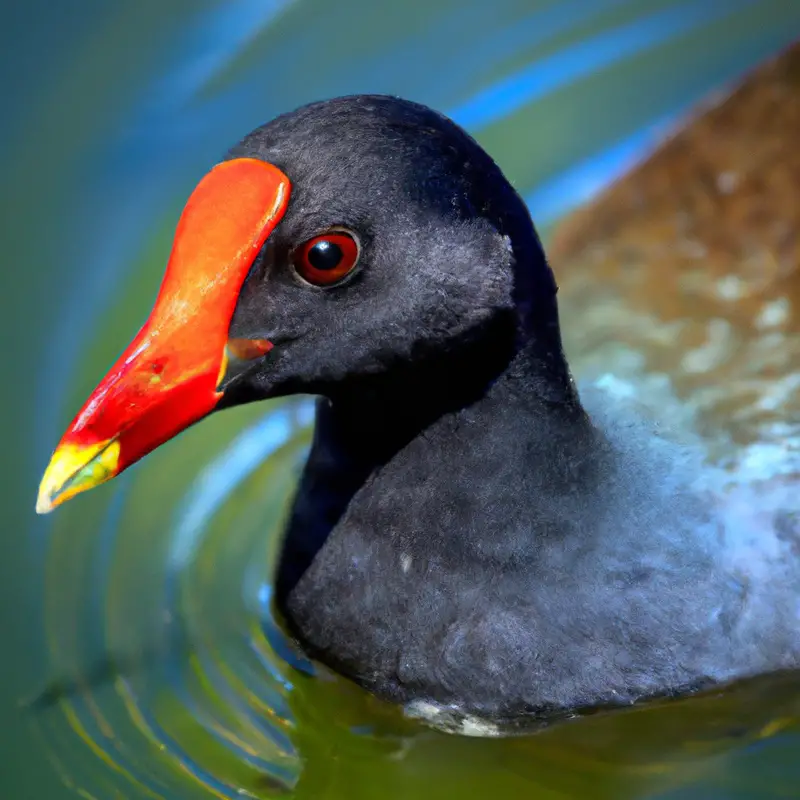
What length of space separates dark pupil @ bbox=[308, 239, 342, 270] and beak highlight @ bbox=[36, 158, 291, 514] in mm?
91

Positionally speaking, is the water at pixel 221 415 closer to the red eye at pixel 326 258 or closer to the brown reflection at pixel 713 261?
the brown reflection at pixel 713 261

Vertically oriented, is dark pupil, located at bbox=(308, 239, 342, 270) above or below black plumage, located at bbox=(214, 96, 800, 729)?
above

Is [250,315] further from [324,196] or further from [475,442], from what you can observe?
[475,442]

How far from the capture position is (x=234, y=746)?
3055 mm

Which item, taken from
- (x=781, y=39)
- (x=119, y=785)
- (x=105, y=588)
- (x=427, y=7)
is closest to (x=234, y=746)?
(x=119, y=785)

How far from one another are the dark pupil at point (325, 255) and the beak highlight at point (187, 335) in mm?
91

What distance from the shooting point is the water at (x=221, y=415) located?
9.83 feet

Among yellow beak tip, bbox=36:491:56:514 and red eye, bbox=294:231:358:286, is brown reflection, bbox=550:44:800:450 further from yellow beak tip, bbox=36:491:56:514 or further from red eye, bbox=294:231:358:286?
yellow beak tip, bbox=36:491:56:514

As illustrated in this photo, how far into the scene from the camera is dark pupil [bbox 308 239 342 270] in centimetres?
236

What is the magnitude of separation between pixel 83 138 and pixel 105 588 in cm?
194

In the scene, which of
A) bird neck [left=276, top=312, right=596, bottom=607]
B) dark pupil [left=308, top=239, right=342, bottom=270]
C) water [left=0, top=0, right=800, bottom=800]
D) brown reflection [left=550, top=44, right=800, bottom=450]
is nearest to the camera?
dark pupil [left=308, top=239, right=342, bottom=270]

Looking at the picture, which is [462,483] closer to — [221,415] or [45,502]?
[45,502]

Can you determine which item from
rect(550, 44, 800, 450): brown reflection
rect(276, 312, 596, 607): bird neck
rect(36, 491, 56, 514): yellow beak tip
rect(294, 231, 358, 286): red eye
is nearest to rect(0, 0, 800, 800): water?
rect(550, 44, 800, 450): brown reflection

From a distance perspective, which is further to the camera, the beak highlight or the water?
the water
